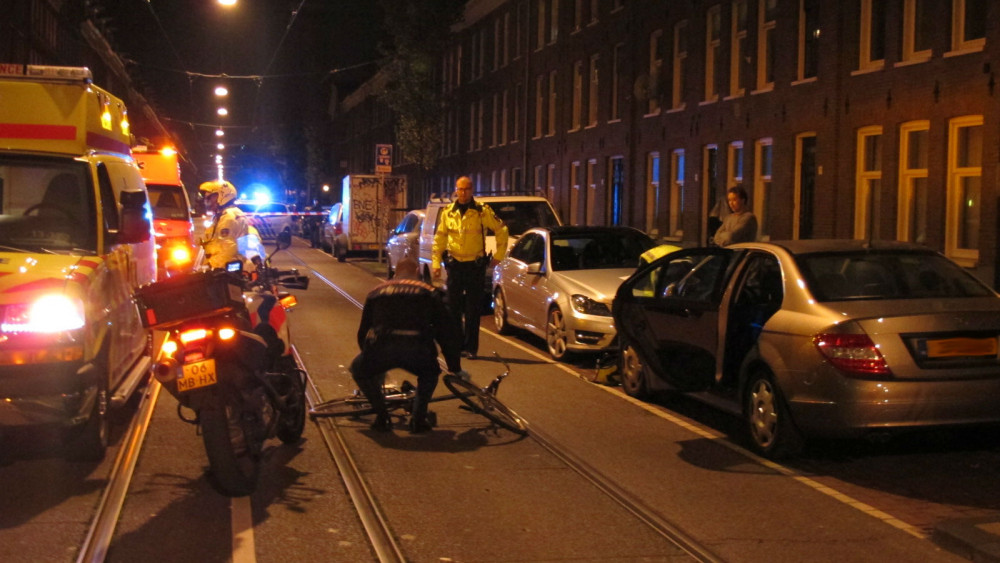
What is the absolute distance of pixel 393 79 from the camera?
151 feet

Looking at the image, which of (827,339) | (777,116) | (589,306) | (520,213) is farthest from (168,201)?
(827,339)

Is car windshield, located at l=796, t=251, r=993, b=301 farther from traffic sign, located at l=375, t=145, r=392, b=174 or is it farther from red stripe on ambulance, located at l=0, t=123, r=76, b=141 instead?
traffic sign, located at l=375, t=145, r=392, b=174

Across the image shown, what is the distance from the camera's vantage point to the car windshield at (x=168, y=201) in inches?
833

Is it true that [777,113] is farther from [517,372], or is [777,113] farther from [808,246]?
[808,246]

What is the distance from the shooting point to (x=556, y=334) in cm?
1341

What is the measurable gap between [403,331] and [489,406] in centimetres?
102

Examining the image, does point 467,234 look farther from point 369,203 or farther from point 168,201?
point 369,203

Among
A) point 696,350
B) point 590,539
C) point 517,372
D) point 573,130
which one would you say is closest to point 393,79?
point 573,130

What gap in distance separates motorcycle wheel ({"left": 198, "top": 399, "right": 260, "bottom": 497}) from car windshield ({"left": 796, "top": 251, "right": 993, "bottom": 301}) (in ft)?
12.4

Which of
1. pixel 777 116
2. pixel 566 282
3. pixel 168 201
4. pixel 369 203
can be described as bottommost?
pixel 566 282

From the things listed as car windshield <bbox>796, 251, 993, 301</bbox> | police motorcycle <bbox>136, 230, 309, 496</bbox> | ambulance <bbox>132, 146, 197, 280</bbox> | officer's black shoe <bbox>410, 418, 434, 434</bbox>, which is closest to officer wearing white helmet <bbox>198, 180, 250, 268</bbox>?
officer's black shoe <bbox>410, 418, 434, 434</bbox>

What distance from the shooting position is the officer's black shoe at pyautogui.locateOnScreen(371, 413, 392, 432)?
898 centimetres

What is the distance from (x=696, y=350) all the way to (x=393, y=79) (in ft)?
126

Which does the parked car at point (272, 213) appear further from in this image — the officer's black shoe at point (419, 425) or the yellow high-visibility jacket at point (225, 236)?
the officer's black shoe at point (419, 425)
